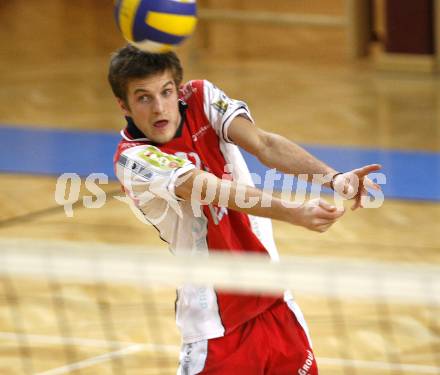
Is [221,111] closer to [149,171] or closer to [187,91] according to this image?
[187,91]

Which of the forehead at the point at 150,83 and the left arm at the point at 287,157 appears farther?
the left arm at the point at 287,157

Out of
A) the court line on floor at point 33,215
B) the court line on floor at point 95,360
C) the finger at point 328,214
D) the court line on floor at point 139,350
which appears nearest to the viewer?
the finger at point 328,214

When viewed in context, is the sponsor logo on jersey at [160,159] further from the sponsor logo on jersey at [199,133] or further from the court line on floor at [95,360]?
the court line on floor at [95,360]

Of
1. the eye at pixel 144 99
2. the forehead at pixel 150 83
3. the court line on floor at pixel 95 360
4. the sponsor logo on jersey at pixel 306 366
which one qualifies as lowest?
the court line on floor at pixel 95 360

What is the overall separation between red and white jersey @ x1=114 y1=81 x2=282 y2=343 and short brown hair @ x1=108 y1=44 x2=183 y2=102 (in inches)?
6.3

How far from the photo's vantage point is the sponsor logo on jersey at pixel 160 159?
4.23 metres

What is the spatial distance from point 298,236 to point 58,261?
15.4 ft

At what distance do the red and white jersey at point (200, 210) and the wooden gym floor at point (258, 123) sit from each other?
183 centimetres

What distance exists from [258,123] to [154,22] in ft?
23.3

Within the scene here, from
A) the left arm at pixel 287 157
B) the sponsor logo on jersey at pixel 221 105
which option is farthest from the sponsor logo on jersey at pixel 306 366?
the sponsor logo on jersey at pixel 221 105

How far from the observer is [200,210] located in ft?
14.4

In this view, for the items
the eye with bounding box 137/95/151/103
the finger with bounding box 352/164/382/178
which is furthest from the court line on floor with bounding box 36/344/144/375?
the finger with bounding box 352/164/382/178

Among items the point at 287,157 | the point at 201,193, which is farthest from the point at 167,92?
the point at 287,157

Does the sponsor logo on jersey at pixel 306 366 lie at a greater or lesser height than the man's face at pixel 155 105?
lesser
